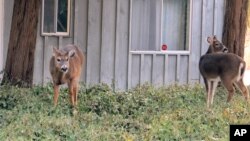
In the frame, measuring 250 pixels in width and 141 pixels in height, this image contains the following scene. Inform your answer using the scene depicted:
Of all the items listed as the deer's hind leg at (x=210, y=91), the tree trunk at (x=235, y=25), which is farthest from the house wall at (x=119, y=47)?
the deer's hind leg at (x=210, y=91)

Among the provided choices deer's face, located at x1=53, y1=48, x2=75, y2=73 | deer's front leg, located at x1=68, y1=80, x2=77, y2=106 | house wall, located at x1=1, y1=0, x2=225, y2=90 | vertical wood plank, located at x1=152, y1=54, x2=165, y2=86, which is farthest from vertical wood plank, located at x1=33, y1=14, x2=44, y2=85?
deer's face, located at x1=53, y1=48, x2=75, y2=73

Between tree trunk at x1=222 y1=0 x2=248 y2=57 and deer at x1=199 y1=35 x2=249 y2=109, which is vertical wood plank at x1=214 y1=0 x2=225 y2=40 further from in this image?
deer at x1=199 y1=35 x2=249 y2=109

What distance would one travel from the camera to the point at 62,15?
18.7 metres

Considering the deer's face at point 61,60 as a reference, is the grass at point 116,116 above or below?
below

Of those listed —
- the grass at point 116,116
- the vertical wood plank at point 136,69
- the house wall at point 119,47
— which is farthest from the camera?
the vertical wood plank at point 136,69

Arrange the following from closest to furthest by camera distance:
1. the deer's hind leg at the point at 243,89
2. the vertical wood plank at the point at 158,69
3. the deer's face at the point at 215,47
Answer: the deer's hind leg at the point at 243,89 < the deer's face at the point at 215,47 < the vertical wood plank at the point at 158,69

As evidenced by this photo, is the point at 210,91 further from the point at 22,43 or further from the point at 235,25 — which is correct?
the point at 22,43

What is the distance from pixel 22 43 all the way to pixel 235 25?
16.6ft

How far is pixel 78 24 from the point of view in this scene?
61.4ft

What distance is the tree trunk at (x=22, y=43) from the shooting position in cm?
1507

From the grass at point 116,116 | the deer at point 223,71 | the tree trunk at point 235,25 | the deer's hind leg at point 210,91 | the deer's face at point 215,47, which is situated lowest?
the grass at point 116,116

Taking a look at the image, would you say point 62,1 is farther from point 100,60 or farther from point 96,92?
point 96,92

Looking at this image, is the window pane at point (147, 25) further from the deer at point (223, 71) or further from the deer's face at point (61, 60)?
the deer's face at point (61, 60)

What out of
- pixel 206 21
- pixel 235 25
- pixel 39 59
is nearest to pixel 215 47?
pixel 235 25
